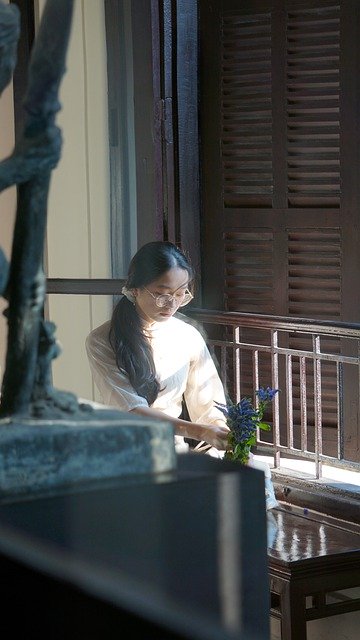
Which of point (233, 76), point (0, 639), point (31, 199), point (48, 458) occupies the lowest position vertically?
point (0, 639)

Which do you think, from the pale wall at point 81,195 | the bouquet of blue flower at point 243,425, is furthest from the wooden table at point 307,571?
the pale wall at point 81,195

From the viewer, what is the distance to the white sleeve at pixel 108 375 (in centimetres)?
414

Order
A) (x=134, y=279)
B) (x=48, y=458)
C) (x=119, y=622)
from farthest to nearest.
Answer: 1. (x=134, y=279)
2. (x=48, y=458)
3. (x=119, y=622)

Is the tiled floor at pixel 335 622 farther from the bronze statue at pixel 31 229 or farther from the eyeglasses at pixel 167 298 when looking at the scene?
the bronze statue at pixel 31 229

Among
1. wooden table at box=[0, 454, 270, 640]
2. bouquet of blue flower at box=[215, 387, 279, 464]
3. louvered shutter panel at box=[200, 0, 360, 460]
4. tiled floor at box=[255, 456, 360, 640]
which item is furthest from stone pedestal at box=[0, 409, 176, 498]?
louvered shutter panel at box=[200, 0, 360, 460]

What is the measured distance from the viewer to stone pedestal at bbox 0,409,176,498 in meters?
1.88

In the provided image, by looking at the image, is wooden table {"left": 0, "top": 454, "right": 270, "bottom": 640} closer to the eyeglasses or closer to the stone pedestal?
the stone pedestal

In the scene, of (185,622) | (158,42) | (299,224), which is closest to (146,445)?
(185,622)

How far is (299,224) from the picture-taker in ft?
16.5

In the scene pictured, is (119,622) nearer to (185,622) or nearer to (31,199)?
(185,622)

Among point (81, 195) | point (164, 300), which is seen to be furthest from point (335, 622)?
point (81, 195)

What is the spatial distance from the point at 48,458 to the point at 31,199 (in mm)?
389

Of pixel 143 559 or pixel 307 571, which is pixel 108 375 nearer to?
pixel 307 571

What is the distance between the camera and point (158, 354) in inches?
171
